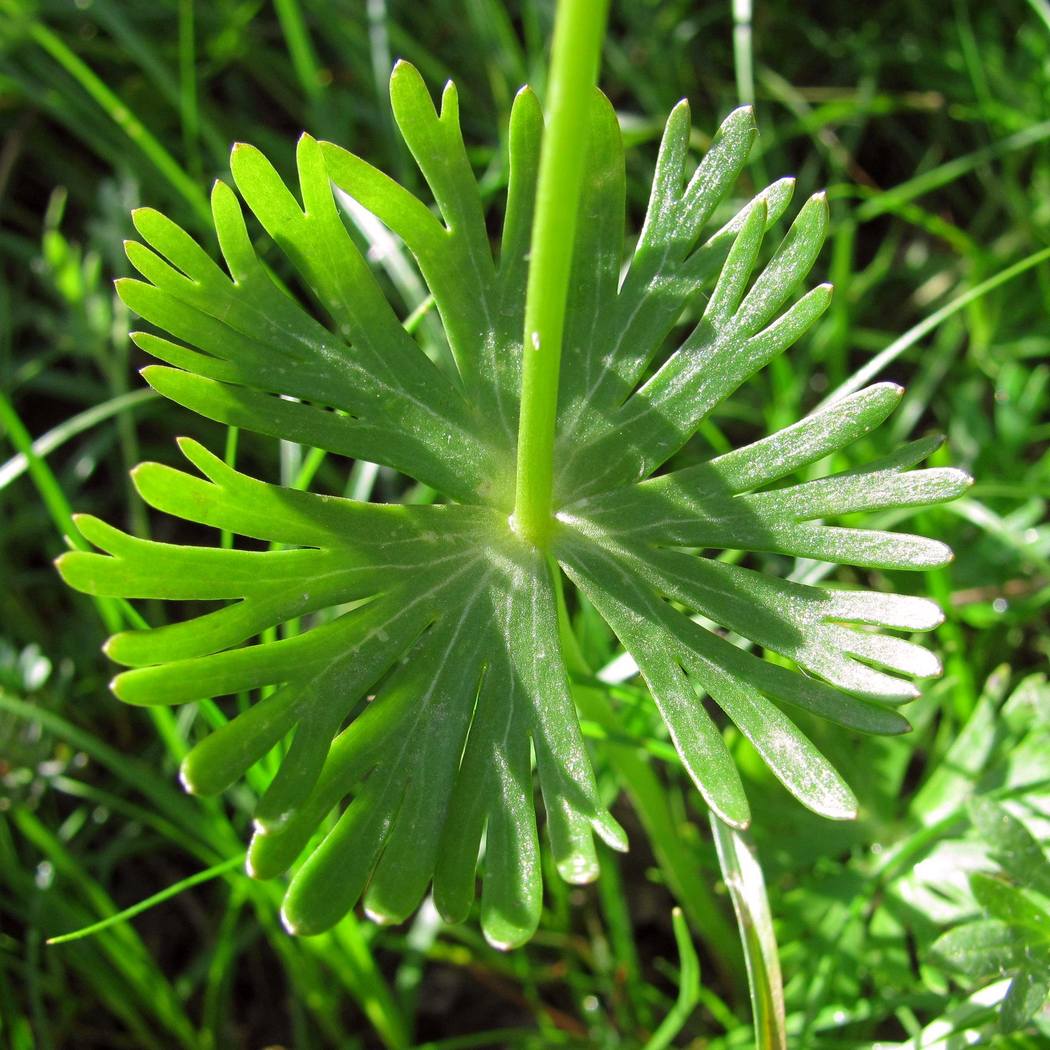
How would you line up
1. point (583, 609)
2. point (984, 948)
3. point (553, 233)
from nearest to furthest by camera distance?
point (553, 233) → point (984, 948) → point (583, 609)

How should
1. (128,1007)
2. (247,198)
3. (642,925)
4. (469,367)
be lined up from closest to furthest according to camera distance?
(247,198) < (469,367) < (128,1007) < (642,925)

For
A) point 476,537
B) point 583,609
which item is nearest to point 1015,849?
point 583,609

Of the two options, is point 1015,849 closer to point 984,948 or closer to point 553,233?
point 984,948

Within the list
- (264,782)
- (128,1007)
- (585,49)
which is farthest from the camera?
(128,1007)

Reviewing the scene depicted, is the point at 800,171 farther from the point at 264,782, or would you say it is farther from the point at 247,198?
the point at 264,782

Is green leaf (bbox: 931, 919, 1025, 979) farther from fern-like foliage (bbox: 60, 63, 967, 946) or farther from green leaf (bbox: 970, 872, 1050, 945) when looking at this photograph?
fern-like foliage (bbox: 60, 63, 967, 946)

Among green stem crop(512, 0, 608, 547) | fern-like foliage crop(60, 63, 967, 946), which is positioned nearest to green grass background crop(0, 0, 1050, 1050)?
fern-like foliage crop(60, 63, 967, 946)

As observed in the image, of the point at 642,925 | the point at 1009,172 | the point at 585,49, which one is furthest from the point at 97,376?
the point at 1009,172
